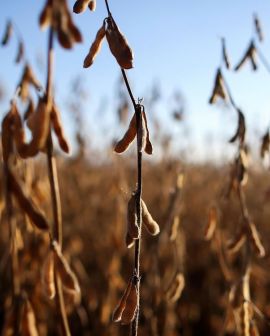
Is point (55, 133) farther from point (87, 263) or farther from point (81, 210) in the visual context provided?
point (81, 210)

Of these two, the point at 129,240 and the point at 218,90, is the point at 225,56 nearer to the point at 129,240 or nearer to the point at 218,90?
the point at 218,90

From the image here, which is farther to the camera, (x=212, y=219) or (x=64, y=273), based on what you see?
(x=212, y=219)

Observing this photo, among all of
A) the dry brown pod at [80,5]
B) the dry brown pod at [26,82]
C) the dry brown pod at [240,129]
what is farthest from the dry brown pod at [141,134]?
the dry brown pod at [240,129]

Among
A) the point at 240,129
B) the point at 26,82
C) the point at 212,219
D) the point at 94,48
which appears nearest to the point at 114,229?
the point at 212,219

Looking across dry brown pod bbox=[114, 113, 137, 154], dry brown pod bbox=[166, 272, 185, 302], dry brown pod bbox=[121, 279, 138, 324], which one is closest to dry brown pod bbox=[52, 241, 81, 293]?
dry brown pod bbox=[121, 279, 138, 324]

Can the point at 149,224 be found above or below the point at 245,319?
above

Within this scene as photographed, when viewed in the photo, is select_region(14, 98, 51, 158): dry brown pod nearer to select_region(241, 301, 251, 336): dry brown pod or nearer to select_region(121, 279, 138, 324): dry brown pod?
select_region(121, 279, 138, 324): dry brown pod

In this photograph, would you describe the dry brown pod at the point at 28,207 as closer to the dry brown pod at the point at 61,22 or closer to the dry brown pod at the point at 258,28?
the dry brown pod at the point at 61,22
